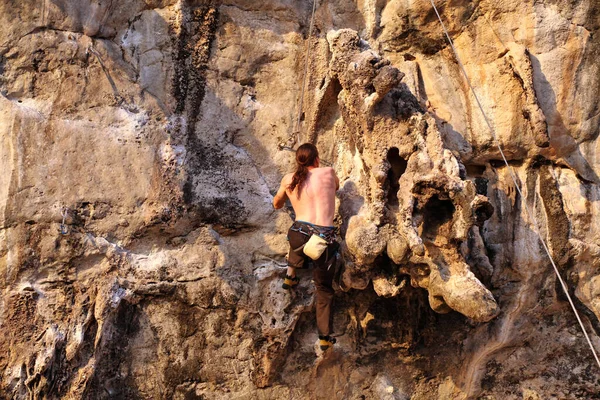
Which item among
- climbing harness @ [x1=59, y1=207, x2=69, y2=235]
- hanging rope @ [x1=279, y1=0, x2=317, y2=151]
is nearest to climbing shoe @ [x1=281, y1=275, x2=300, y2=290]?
hanging rope @ [x1=279, y1=0, x2=317, y2=151]

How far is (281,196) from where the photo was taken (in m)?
4.56

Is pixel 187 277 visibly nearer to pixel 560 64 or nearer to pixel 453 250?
pixel 453 250

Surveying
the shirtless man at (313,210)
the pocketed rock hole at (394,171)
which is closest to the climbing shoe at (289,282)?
the shirtless man at (313,210)

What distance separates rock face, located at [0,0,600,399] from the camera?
4.55 metres

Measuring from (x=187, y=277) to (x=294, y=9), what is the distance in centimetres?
251

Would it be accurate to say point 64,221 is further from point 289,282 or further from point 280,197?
point 289,282

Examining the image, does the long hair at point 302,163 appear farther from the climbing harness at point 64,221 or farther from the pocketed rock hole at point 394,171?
the climbing harness at point 64,221

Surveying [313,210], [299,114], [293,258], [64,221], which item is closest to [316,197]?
[313,210]

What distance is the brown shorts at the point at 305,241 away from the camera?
14.2ft

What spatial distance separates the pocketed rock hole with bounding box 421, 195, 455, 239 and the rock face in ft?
0.05

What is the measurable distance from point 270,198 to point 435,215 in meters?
1.37

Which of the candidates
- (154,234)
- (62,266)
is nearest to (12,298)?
(62,266)

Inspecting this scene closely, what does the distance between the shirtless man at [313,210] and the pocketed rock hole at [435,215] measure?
0.66 metres

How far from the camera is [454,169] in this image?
170 inches
